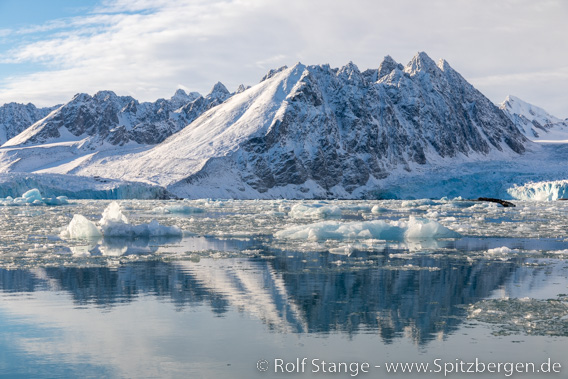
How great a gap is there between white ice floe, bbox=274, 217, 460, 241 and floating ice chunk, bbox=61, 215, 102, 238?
1054cm

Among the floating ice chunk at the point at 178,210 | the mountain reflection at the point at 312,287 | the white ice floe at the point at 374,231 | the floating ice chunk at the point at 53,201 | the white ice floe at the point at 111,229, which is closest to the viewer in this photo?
the mountain reflection at the point at 312,287

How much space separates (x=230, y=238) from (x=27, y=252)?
39.2ft

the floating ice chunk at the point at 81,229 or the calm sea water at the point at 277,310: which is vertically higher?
the floating ice chunk at the point at 81,229

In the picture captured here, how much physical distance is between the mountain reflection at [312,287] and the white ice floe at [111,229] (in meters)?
11.0

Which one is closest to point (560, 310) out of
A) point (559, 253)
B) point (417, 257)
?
point (417, 257)

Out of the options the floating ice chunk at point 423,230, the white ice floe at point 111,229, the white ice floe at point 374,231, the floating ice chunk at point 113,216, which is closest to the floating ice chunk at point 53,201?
the floating ice chunk at point 113,216

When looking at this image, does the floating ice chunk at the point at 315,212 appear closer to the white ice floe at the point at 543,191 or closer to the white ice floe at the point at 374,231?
the white ice floe at the point at 374,231

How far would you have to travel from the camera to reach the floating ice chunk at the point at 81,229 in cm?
3456

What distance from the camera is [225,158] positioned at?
625 ft

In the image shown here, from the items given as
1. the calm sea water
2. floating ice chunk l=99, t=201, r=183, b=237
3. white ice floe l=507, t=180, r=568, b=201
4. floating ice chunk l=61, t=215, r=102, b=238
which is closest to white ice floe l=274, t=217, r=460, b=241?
the calm sea water

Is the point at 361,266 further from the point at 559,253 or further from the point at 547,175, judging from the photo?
the point at 547,175

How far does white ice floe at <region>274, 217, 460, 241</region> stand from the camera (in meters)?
35.3

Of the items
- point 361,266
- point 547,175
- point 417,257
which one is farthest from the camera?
point 547,175

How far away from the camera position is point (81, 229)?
34.8 m
